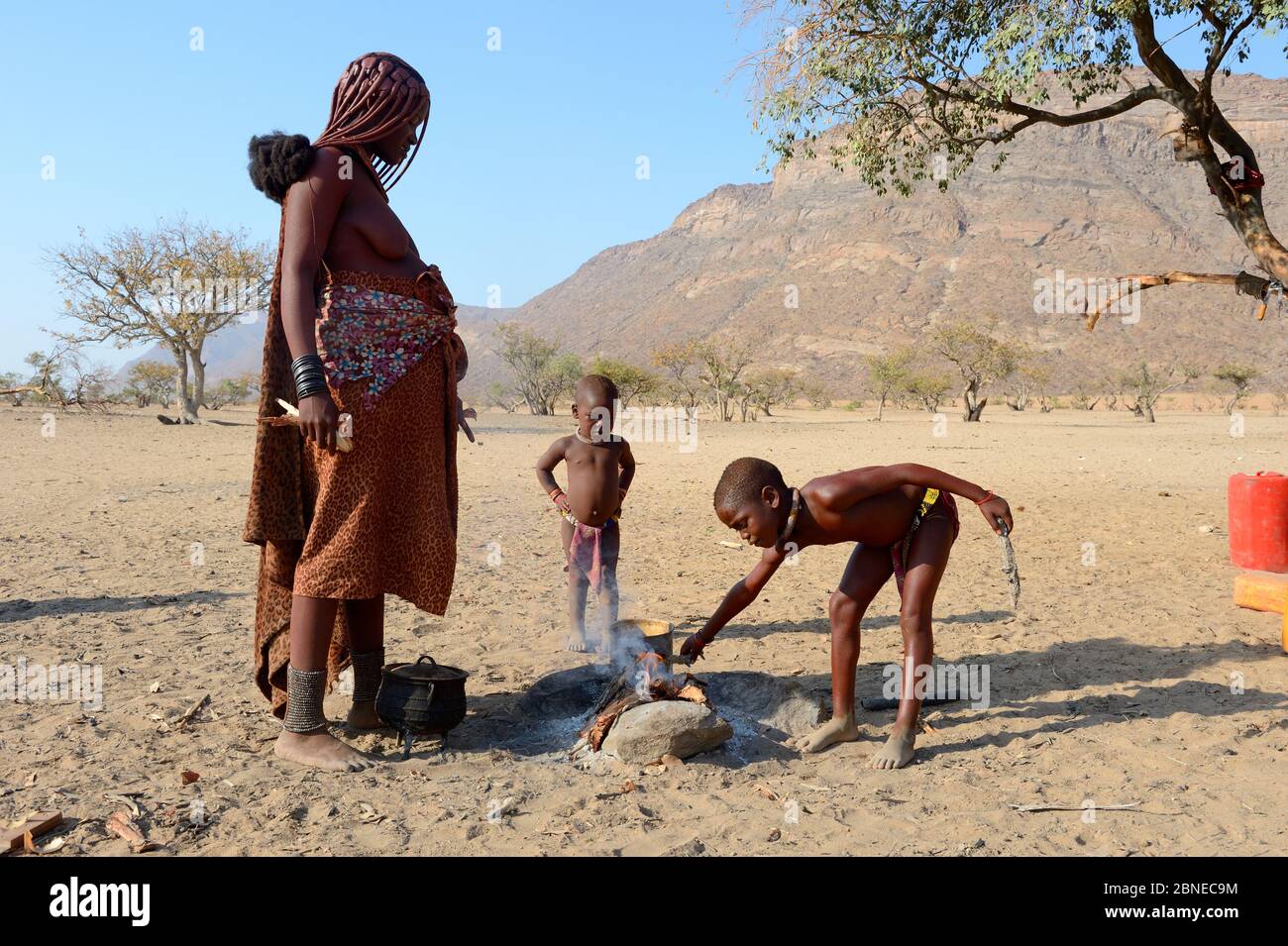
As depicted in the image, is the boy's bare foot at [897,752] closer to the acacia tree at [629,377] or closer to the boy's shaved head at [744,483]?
the boy's shaved head at [744,483]

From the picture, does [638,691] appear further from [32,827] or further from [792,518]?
[32,827]

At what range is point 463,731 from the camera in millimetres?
3922

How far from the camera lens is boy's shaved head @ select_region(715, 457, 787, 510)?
354 cm

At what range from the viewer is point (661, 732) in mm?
3543

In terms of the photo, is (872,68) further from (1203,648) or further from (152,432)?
(152,432)

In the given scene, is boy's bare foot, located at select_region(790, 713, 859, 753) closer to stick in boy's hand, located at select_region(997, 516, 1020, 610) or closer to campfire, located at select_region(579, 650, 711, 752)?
campfire, located at select_region(579, 650, 711, 752)

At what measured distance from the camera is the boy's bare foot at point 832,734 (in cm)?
376

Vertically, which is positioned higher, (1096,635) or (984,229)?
(984,229)

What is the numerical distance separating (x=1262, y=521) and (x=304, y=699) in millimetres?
6337

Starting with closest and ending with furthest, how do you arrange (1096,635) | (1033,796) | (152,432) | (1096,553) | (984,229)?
1. (1033,796)
2. (1096,635)
3. (1096,553)
4. (152,432)
5. (984,229)

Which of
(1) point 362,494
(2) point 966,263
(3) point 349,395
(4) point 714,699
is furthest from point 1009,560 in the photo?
(2) point 966,263

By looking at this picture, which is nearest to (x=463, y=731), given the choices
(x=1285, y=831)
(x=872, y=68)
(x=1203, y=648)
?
(x=1285, y=831)

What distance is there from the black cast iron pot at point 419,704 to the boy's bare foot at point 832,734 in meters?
1.41
